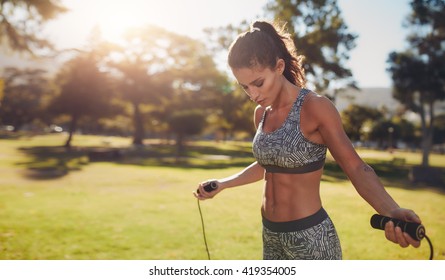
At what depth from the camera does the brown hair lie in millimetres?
2156

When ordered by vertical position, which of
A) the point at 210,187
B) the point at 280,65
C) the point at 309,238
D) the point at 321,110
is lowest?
the point at 309,238

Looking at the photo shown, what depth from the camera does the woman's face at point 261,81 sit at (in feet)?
7.23

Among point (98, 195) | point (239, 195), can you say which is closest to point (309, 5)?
point (239, 195)

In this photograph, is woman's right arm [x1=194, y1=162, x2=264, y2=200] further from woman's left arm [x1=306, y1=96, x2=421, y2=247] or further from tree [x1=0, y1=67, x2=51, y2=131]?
tree [x1=0, y1=67, x2=51, y2=131]

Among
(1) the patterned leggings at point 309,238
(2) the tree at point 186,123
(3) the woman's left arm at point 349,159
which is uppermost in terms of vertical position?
(3) the woman's left arm at point 349,159

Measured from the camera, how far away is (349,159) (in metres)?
1.92

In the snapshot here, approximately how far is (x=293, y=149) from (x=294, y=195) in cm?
30

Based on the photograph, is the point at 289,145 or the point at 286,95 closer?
the point at 289,145

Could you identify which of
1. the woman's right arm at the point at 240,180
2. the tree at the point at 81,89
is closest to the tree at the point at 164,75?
the tree at the point at 81,89

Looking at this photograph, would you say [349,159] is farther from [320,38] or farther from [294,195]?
[320,38]

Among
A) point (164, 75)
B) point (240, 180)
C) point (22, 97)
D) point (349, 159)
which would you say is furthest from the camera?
point (22, 97)

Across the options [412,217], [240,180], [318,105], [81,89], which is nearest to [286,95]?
[318,105]

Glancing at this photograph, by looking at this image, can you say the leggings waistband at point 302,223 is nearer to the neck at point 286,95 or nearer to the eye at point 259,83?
the neck at point 286,95

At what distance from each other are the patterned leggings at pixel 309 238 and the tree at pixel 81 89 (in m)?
35.8
